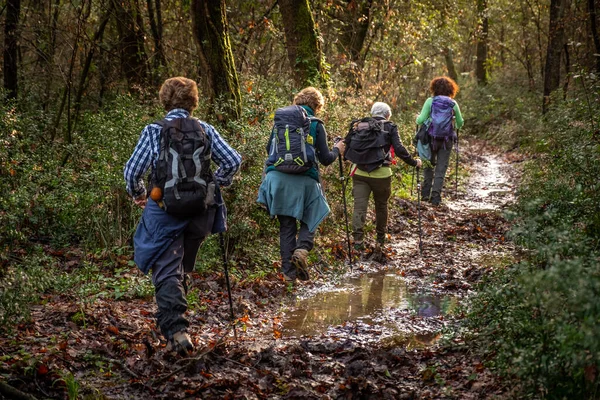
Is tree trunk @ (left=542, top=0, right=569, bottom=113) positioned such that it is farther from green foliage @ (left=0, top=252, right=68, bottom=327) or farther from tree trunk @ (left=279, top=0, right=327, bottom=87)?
green foliage @ (left=0, top=252, right=68, bottom=327)

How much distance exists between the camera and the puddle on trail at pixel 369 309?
246 inches

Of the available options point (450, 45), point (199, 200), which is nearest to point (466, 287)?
point (199, 200)

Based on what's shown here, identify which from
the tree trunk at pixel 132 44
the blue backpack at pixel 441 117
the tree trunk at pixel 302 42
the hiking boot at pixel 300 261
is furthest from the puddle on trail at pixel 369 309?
the tree trunk at pixel 132 44

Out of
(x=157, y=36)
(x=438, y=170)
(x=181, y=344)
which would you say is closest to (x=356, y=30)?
(x=438, y=170)

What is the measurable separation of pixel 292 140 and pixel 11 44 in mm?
7256

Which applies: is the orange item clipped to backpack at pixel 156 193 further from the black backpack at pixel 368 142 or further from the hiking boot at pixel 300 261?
the black backpack at pixel 368 142

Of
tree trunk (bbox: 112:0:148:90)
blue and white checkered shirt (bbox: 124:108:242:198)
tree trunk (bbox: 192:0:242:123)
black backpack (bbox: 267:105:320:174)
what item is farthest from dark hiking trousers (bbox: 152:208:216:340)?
tree trunk (bbox: 112:0:148:90)

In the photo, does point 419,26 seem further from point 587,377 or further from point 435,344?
point 587,377

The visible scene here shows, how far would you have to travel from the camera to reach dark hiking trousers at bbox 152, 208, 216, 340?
→ 201 inches

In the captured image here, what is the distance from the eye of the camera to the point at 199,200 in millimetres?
5137

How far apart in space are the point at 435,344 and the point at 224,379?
209cm

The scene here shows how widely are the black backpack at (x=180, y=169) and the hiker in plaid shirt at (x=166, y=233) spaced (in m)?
0.10

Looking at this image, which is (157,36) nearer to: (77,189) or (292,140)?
(77,189)

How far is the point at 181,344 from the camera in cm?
500
